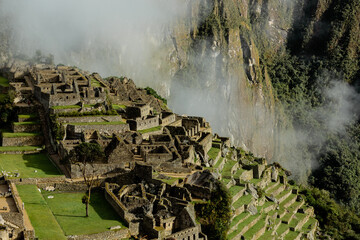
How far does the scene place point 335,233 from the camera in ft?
225

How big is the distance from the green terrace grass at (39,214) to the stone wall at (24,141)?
35.8 feet

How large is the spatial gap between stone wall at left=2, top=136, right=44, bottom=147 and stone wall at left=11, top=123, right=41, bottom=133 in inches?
63.7

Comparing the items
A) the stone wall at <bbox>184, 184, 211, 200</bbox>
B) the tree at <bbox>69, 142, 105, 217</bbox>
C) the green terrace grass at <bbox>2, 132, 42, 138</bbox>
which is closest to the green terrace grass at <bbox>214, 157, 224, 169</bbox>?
the stone wall at <bbox>184, 184, 211, 200</bbox>

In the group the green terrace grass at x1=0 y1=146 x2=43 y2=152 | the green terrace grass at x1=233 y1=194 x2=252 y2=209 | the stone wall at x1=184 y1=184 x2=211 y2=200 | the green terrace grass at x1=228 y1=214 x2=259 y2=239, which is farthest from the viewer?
the green terrace grass at x1=0 y1=146 x2=43 y2=152

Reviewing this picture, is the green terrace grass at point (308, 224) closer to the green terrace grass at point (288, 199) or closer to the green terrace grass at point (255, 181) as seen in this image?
the green terrace grass at point (288, 199)

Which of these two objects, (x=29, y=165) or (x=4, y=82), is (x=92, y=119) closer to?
(x=29, y=165)

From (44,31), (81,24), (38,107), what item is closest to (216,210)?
(38,107)

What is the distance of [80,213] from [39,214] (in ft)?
9.99

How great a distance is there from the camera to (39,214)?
37562 millimetres

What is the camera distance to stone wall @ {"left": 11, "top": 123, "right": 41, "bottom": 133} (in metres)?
54.6

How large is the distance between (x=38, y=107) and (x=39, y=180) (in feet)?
48.3

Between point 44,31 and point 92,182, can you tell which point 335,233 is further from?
point 44,31

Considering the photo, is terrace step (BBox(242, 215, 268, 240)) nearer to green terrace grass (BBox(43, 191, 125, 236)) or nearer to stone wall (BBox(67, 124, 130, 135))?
green terrace grass (BBox(43, 191, 125, 236))

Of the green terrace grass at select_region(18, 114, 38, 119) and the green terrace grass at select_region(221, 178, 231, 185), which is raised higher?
the green terrace grass at select_region(18, 114, 38, 119)
